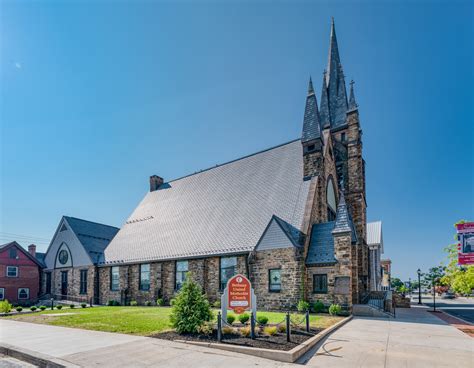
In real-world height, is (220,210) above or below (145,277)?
above

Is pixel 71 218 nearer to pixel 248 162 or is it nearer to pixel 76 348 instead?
pixel 248 162

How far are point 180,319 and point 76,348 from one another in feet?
10.6

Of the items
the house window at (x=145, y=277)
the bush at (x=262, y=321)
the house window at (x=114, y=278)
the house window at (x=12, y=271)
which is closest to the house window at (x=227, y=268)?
the house window at (x=145, y=277)

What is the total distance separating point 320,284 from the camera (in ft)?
61.1

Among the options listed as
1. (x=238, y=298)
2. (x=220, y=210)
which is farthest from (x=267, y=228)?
(x=238, y=298)

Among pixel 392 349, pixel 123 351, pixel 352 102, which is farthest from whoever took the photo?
pixel 352 102

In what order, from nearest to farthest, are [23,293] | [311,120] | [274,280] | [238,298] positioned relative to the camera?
[238,298], [274,280], [311,120], [23,293]

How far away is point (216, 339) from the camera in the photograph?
33.2ft

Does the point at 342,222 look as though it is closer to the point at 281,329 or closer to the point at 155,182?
the point at 281,329

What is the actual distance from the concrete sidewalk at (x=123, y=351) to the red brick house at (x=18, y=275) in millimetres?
27432

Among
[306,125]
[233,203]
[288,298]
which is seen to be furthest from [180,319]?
[306,125]

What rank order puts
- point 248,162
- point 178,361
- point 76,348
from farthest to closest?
point 248,162 → point 76,348 → point 178,361

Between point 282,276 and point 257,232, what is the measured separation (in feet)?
11.5

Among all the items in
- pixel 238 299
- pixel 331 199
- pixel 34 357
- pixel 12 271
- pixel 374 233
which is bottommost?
pixel 12 271
